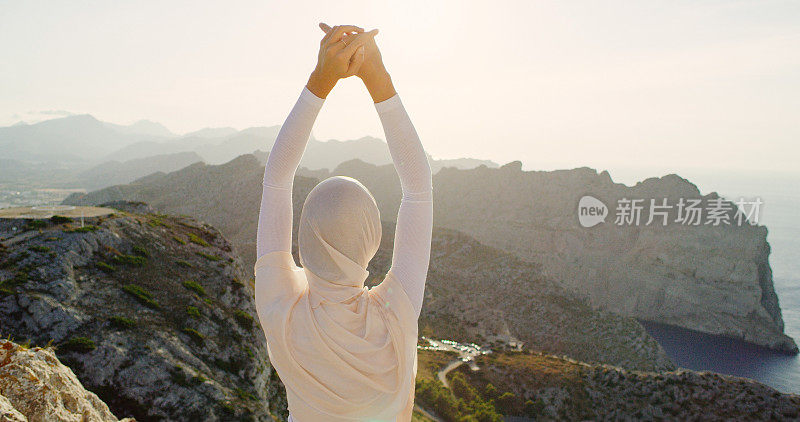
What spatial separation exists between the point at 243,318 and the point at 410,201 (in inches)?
882

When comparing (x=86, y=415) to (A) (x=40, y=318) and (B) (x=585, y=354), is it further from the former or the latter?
(B) (x=585, y=354)

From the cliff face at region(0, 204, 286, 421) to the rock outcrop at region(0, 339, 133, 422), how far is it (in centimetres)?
599

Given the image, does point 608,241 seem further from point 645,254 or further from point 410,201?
point 410,201

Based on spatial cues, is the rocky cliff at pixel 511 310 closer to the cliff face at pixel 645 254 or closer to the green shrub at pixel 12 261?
the cliff face at pixel 645 254

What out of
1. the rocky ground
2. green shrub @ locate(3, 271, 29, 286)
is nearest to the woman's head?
green shrub @ locate(3, 271, 29, 286)

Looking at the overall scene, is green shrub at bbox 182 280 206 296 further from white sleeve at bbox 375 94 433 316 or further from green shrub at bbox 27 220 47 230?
white sleeve at bbox 375 94 433 316

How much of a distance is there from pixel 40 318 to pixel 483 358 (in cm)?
4064

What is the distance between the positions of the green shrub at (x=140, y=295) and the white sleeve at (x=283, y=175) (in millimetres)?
19772

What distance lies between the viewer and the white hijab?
1.57 meters

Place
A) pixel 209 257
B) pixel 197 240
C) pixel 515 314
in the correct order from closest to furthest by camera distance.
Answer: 1. pixel 209 257
2. pixel 197 240
3. pixel 515 314

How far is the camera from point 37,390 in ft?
21.3

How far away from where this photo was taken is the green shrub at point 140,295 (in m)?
18.5

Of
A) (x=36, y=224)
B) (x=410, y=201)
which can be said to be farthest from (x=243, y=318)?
(x=410, y=201)

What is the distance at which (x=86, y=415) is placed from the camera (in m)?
7.95
